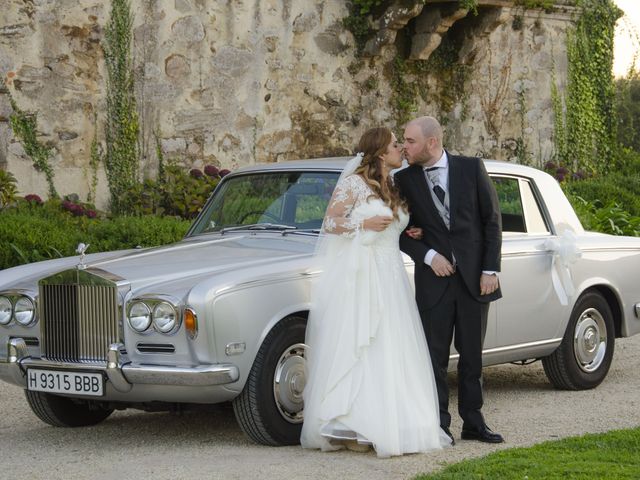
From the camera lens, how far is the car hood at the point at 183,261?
5.76 meters

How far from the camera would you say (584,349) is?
772cm

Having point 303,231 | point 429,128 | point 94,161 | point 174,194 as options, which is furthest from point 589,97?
point 429,128

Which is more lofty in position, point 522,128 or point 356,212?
point 522,128

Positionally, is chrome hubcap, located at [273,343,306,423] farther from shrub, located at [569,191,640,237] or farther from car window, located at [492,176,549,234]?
shrub, located at [569,191,640,237]

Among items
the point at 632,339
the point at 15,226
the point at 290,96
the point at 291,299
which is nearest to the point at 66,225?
the point at 15,226

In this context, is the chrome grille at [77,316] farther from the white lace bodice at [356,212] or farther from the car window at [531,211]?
the car window at [531,211]

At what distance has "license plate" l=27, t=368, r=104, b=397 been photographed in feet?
18.7

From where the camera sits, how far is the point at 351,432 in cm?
562

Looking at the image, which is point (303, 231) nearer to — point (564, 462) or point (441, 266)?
point (441, 266)

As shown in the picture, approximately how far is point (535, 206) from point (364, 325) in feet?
7.77

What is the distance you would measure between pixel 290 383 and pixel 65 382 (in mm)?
1171

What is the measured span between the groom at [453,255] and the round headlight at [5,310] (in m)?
2.17

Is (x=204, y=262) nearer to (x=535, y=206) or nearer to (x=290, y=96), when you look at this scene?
(x=535, y=206)

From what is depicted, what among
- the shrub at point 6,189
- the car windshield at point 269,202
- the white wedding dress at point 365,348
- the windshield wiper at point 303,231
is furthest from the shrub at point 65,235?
the white wedding dress at point 365,348
